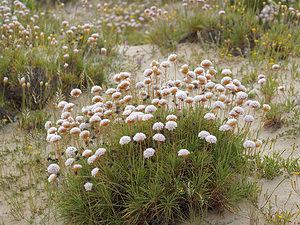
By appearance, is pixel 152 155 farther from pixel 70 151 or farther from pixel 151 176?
pixel 70 151

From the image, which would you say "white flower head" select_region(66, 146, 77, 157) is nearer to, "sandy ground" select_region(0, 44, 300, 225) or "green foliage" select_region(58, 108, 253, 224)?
"green foliage" select_region(58, 108, 253, 224)

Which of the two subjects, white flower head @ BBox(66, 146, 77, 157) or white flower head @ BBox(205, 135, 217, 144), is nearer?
white flower head @ BBox(205, 135, 217, 144)

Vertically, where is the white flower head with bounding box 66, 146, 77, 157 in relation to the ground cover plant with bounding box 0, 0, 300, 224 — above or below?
above

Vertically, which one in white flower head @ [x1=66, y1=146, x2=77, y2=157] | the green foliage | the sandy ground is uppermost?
white flower head @ [x1=66, y1=146, x2=77, y2=157]

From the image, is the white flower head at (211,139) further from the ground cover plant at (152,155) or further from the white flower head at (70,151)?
the white flower head at (70,151)

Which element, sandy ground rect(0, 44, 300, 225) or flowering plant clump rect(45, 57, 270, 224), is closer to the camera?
flowering plant clump rect(45, 57, 270, 224)

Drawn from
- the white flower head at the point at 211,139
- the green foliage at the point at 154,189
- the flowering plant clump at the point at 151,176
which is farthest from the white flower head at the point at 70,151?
the white flower head at the point at 211,139

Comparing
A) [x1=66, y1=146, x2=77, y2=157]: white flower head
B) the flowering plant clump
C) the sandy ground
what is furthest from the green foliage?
[x1=66, y1=146, x2=77, y2=157]: white flower head

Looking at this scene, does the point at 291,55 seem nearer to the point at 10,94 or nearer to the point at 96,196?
the point at 96,196

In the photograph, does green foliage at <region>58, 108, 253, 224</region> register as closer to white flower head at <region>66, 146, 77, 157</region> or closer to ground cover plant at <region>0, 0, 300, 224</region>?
ground cover plant at <region>0, 0, 300, 224</region>

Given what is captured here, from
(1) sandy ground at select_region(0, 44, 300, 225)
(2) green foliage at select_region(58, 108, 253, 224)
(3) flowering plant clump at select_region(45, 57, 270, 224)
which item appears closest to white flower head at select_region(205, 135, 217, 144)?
(3) flowering plant clump at select_region(45, 57, 270, 224)

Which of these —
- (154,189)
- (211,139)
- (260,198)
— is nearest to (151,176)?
(154,189)
